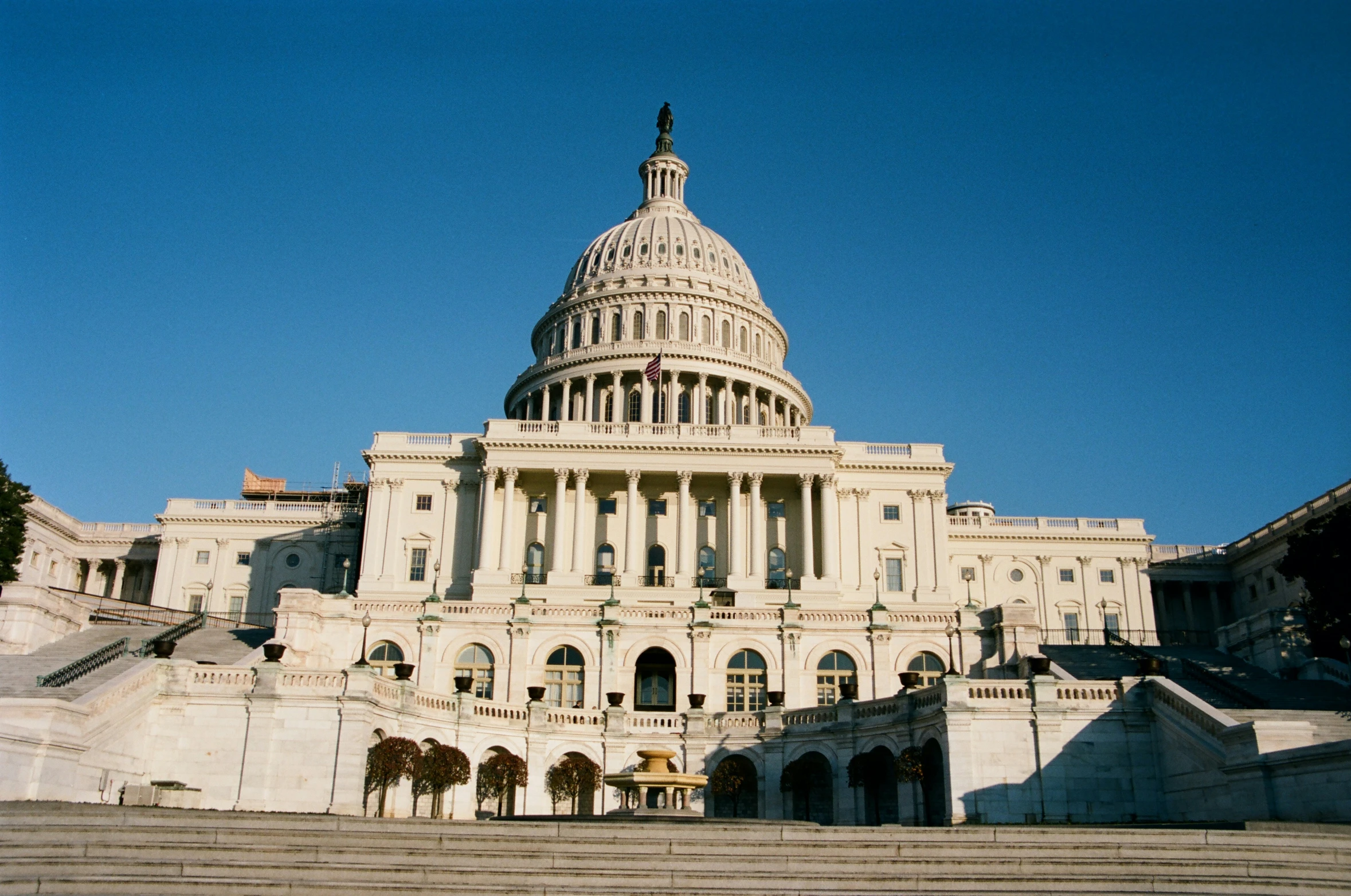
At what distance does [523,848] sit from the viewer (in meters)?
23.3

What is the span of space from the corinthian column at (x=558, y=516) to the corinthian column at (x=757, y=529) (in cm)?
1247

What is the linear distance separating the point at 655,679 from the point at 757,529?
26.0 m

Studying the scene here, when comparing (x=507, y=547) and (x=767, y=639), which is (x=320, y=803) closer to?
(x=767, y=639)

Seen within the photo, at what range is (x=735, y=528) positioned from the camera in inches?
3147

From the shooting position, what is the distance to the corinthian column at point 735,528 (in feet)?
258

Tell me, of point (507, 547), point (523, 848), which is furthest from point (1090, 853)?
point (507, 547)

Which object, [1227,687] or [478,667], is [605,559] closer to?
[478,667]

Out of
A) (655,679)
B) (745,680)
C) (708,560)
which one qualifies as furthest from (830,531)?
(745,680)

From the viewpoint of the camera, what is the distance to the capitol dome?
103 meters

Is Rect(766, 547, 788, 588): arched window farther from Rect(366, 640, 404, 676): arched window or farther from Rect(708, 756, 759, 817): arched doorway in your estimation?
Rect(708, 756, 759, 817): arched doorway

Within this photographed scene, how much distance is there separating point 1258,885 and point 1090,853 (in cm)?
306

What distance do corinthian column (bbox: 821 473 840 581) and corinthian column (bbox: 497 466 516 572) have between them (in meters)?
20.9

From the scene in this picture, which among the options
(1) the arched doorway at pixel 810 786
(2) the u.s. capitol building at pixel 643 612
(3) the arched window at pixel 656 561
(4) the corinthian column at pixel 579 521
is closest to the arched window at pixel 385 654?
(2) the u.s. capitol building at pixel 643 612

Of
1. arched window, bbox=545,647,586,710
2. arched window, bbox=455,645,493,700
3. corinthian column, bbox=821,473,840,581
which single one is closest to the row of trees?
arched window, bbox=545,647,586,710
